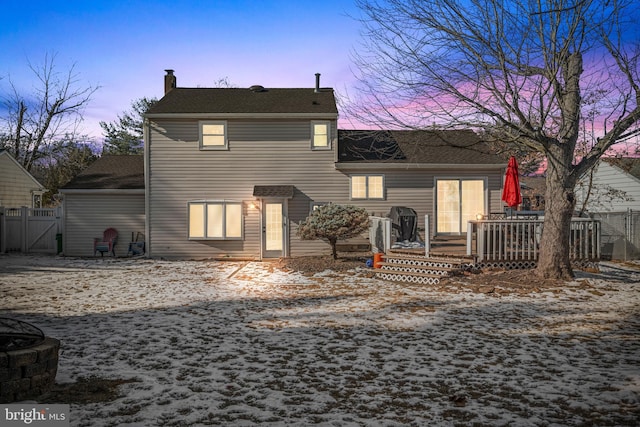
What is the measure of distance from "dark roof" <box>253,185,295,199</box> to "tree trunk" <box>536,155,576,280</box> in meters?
8.98

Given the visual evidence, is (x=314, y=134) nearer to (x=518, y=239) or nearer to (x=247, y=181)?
(x=247, y=181)

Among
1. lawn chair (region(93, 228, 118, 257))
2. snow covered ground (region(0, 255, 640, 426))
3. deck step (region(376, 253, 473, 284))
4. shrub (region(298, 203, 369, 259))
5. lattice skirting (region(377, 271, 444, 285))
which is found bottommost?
snow covered ground (region(0, 255, 640, 426))

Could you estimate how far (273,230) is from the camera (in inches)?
686

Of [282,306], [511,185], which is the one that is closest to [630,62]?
[511,185]

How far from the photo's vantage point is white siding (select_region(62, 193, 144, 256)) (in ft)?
59.9

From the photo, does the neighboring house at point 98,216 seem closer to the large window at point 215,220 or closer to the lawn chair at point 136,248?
the lawn chair at point 136,248

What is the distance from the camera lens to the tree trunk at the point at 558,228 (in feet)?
36.1

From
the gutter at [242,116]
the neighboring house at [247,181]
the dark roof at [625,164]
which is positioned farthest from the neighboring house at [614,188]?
the gutter at [242,116]

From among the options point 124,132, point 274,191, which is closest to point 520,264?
point 274,191

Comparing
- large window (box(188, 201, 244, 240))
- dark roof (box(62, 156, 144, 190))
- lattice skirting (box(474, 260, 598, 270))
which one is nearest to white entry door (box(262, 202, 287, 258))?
large window (box(188, 201, 244, 240))

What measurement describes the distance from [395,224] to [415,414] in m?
11.7

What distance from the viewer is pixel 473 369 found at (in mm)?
5020

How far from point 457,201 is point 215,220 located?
9.55 meters

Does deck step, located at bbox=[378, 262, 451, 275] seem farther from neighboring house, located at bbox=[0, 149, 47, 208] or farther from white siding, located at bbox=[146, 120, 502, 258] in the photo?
neighboring house, located at bbox=[0, 149, 47, 208]
